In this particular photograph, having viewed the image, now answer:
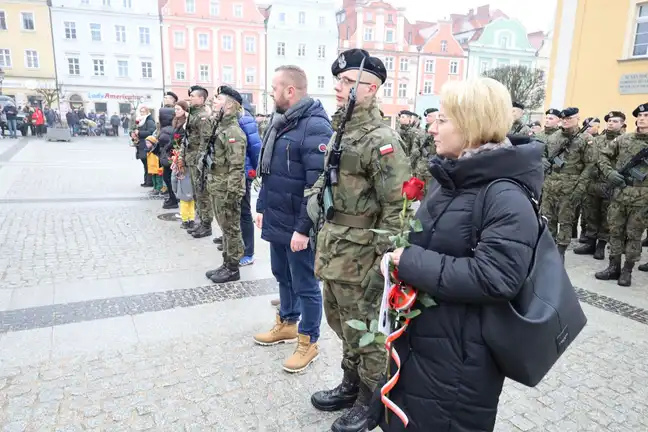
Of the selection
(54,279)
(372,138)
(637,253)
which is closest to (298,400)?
(372,138)

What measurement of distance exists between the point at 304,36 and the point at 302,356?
48.8m

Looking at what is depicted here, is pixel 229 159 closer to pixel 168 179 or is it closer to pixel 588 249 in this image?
pixel 168 179

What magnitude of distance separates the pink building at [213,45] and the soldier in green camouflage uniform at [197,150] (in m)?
39.2

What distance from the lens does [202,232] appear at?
7379mm

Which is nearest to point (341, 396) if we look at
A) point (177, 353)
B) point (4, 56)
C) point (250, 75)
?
point (177, 353)

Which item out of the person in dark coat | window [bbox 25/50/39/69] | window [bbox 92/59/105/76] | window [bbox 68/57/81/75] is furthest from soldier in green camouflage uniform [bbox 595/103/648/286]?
window [bbox 25/50/39/69]

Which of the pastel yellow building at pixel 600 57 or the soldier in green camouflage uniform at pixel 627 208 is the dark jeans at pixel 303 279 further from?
the pastel yellow building at pixel 600 57

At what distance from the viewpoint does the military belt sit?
2.76m

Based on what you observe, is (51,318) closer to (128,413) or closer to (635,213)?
(128,413)

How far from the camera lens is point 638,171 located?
582cm

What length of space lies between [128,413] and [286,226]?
1601 mm

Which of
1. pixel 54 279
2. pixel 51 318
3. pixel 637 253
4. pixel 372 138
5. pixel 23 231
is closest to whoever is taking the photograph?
pixel 372 138

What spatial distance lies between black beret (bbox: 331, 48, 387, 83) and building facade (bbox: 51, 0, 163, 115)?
45.8 metres

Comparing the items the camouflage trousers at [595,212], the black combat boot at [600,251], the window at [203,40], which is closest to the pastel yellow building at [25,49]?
the window at [203,40]
